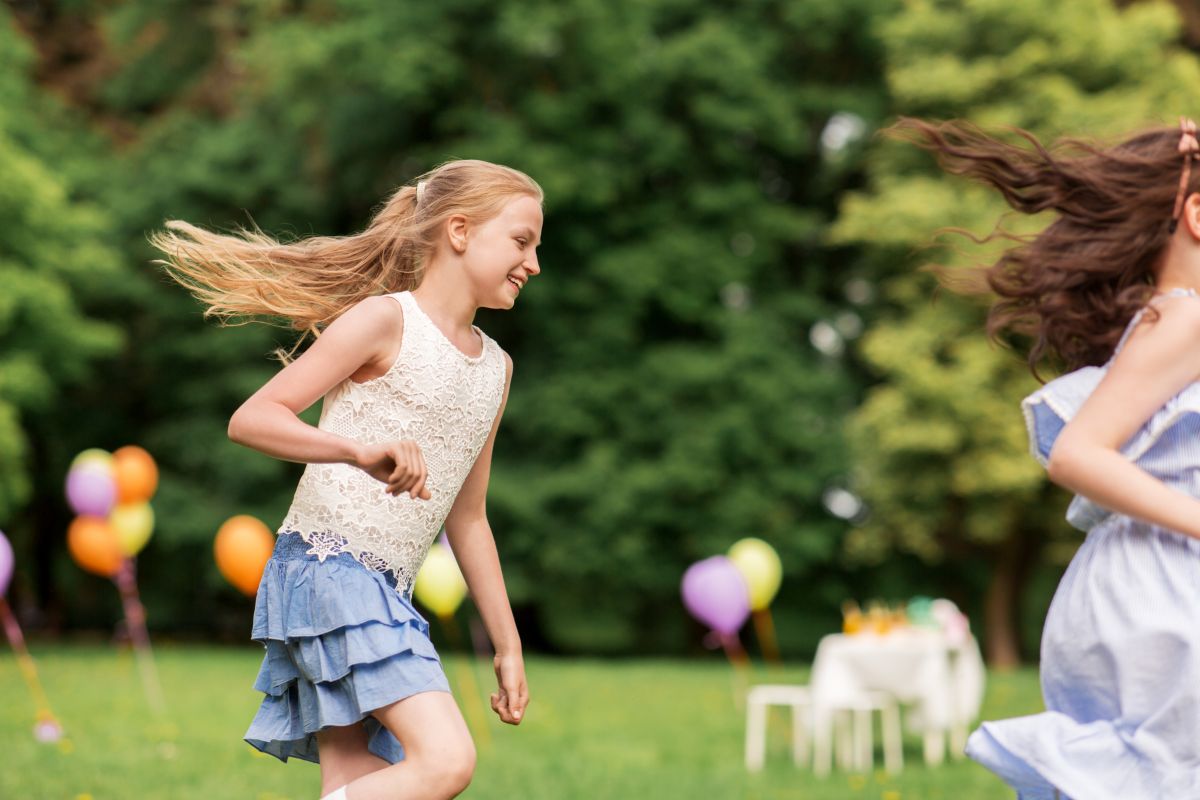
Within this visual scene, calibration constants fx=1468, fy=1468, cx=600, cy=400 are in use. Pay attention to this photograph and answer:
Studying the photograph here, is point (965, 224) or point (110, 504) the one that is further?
point (965, 224)

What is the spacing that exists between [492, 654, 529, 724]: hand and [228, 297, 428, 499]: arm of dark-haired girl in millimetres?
630

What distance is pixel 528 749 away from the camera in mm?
9258

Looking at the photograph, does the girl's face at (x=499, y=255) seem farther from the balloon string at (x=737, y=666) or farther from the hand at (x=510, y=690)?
the balloon string at (x=737, y=666)

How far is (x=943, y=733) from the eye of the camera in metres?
9.41

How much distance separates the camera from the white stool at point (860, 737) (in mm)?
8734

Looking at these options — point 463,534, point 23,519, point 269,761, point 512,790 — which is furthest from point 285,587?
point 23,519

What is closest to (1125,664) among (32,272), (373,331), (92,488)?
(373,331)

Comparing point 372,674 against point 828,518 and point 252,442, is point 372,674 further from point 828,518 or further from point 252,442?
point 828,518

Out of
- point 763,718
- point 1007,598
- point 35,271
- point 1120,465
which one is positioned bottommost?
point 1007,598

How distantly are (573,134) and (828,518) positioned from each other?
6511 mm

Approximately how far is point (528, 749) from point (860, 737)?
6.78ft

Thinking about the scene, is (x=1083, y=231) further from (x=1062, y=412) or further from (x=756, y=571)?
(x=756, y=571)

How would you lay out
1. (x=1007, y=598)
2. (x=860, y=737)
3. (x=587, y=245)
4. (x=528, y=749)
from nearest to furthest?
(x=860, y=737) → (x=528, y=749) → (x=1007, y=598) → (x=587, y=245)

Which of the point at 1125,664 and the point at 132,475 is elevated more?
the point at 132,475
